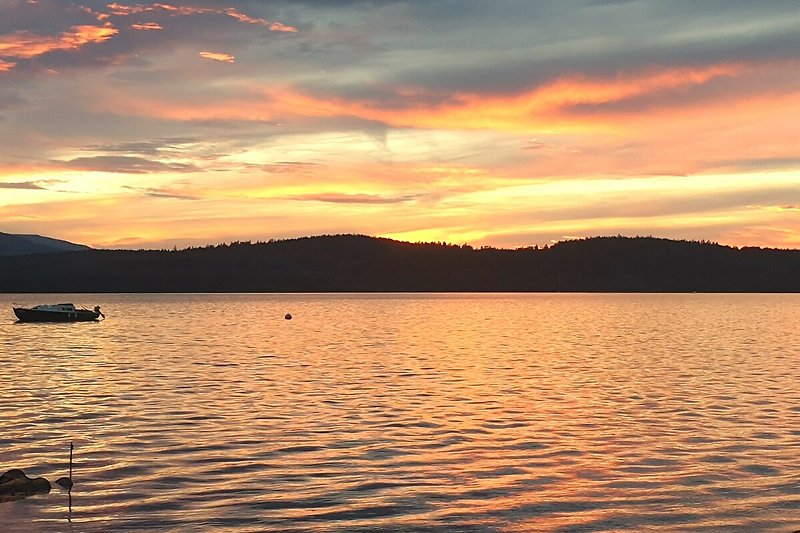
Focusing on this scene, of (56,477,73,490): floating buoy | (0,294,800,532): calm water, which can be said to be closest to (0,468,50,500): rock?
(56,477,73,490): floating buoy

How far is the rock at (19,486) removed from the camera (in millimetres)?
26406

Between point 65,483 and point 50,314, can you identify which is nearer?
point 65,483

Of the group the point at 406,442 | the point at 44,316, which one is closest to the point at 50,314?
the point at 44,316

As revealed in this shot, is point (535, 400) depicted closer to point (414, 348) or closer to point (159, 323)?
point (414, 348)

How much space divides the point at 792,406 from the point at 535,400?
42.8 feet

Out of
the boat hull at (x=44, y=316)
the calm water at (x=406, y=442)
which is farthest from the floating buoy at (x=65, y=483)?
the boat hull at (x=44, y=316)

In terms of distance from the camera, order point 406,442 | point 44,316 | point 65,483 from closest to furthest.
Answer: point 65,483
point 406,442
point 44,316

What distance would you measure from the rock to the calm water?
1.87ft

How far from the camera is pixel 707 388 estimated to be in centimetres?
5494

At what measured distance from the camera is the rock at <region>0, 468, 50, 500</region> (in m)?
26.4

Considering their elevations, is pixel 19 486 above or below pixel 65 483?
above

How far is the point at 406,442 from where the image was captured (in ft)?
119

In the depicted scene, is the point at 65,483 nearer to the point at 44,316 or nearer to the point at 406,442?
the point at 406,442

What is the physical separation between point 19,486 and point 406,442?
48.6ft
